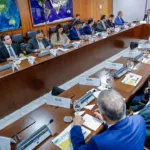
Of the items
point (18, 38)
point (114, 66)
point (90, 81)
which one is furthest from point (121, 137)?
Answer: point (18, 38)

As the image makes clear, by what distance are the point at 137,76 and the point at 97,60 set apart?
7.12 feet

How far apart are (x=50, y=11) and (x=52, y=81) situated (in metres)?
3.57

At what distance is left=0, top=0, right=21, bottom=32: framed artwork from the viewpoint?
15.0ft

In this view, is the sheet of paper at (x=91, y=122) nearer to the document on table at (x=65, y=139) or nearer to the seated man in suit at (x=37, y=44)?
the document on table at (x=65, y=139)

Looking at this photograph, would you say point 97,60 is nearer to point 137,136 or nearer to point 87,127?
point 87,127

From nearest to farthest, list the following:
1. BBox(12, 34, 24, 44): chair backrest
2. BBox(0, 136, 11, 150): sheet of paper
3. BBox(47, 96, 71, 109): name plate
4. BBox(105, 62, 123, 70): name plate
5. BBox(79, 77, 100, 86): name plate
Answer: BBox(0, 136, 11, 150): sheet of paper < BBox(47, 96, 71, 109): name plate < BBox(79, 77, 100, 86): name plate < BBox(105, 62, 123, 70): name plate < BBox(12, 34, 24, 44): chair backrest

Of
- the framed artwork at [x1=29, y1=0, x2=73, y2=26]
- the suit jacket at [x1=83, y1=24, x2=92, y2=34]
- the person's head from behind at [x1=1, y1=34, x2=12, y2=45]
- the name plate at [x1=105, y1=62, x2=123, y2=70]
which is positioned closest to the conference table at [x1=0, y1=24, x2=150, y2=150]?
the name plate at [x1=105, y1=62, x2=123, y2=70]

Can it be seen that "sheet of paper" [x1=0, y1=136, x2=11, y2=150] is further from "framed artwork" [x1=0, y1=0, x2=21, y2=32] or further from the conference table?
"framed artwork" [x1=0, y1=0, x2=21, y2=32]

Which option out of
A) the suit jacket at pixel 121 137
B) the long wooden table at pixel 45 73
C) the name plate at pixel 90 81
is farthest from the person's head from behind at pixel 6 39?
the suit jacket at pixel 121 137

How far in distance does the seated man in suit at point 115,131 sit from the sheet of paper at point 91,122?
206 millimetres

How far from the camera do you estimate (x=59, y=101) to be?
1.59 meters

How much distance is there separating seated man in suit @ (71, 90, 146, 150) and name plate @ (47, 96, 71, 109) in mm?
462

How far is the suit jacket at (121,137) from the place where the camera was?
3.03 ft

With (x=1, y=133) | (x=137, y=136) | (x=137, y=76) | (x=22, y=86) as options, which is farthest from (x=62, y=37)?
(x=137, y=136)
